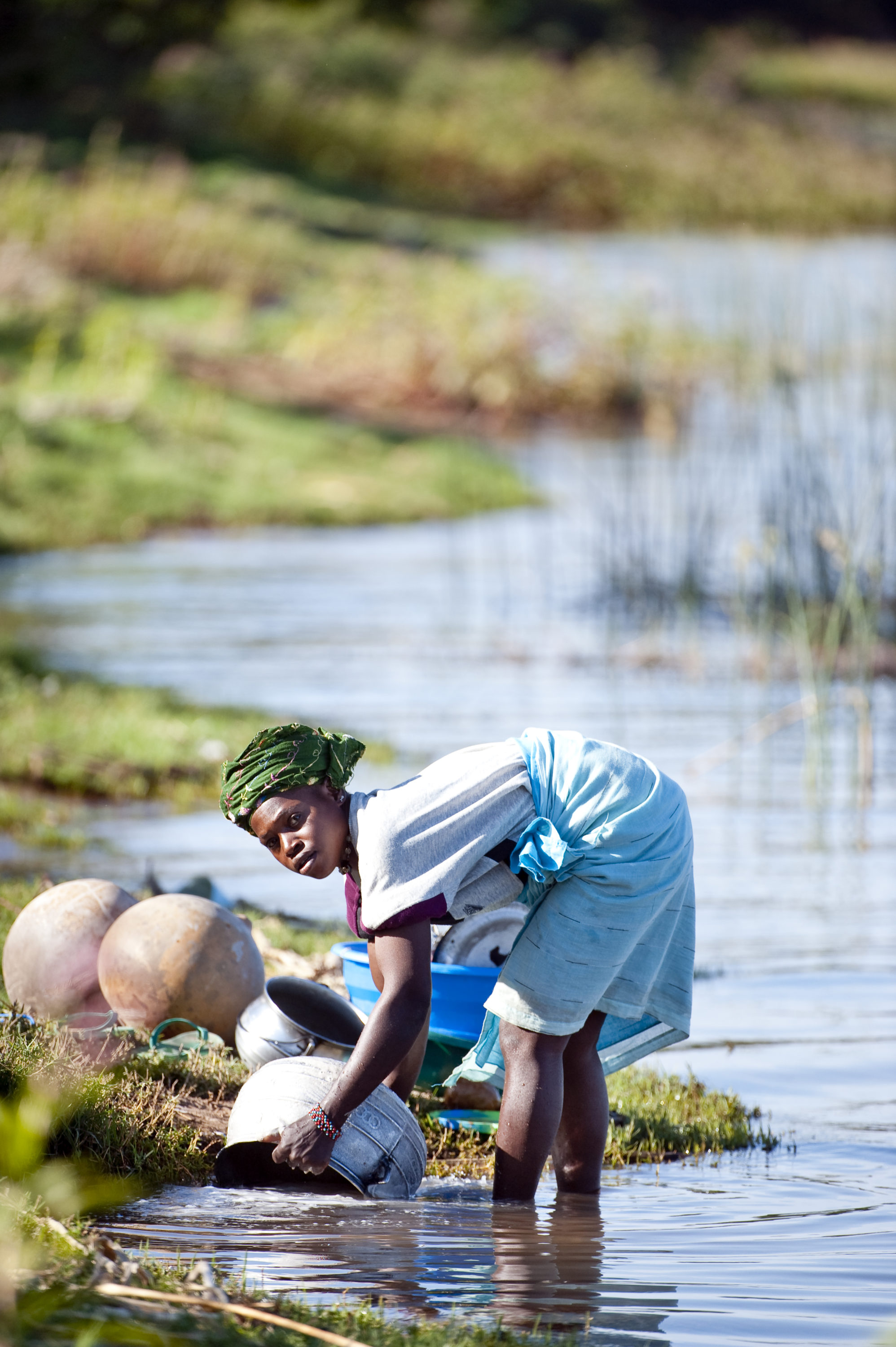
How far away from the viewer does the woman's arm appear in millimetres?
3791

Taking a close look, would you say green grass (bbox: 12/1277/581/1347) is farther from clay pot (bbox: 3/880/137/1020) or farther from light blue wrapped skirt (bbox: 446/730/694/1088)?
clay pot (bbox: 3/880/137/1020)

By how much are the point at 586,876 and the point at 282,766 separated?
687 mm

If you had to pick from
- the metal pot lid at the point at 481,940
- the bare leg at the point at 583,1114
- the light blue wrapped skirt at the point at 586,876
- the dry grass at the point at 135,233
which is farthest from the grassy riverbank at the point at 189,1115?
the dry grass at the point at 135,233

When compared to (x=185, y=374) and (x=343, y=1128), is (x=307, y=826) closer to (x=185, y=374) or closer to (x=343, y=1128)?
(x=343, y=1128)

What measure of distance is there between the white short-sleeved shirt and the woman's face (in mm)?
44

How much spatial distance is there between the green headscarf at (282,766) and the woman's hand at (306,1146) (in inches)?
24.9

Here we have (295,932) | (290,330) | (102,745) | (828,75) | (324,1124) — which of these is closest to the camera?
(324,1124)

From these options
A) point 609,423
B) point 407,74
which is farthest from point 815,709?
point 407,74

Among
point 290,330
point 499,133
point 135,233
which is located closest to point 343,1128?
point 290,330

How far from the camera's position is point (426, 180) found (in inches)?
1572

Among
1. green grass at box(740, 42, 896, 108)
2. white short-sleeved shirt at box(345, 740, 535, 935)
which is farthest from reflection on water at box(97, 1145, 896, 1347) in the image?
green grass at box(740, 42, 896, 108)

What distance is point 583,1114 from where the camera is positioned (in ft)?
14.1

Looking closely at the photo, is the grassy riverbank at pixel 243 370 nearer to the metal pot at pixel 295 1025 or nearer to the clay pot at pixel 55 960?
the clay pot at pixel 55 960

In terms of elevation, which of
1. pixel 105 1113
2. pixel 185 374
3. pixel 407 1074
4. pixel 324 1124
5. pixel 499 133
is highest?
pixel 324 1124
